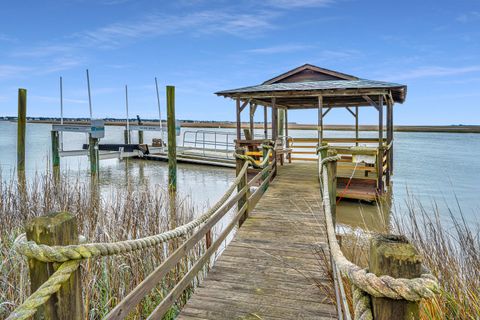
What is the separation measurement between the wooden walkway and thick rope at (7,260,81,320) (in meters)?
1.91

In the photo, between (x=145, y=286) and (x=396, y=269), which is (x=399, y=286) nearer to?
(x=396, y=269)

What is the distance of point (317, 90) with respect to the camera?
1049 centimetres

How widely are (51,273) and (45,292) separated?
0.38 ft

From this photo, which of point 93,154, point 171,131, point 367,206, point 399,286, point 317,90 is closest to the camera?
point 399,286

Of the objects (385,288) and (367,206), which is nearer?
(385,288)

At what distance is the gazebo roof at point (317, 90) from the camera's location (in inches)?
406

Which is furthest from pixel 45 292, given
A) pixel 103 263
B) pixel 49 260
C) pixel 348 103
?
pixel 348 103

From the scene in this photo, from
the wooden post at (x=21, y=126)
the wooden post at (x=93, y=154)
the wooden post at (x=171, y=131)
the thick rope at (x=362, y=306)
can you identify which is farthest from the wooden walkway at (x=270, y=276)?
the wooden post at (x=93, y=154)

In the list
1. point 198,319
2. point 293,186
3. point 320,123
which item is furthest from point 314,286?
point 320,123

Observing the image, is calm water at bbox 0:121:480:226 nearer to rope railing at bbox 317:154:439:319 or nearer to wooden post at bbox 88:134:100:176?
wooden post at bbox 88:134:100:176

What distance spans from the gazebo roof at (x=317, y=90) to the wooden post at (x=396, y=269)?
980 centimetres

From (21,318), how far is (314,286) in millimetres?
2794

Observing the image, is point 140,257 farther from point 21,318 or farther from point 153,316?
point 21,318

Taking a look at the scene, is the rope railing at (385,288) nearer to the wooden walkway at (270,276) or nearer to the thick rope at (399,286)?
the thick rope at (399,286)
